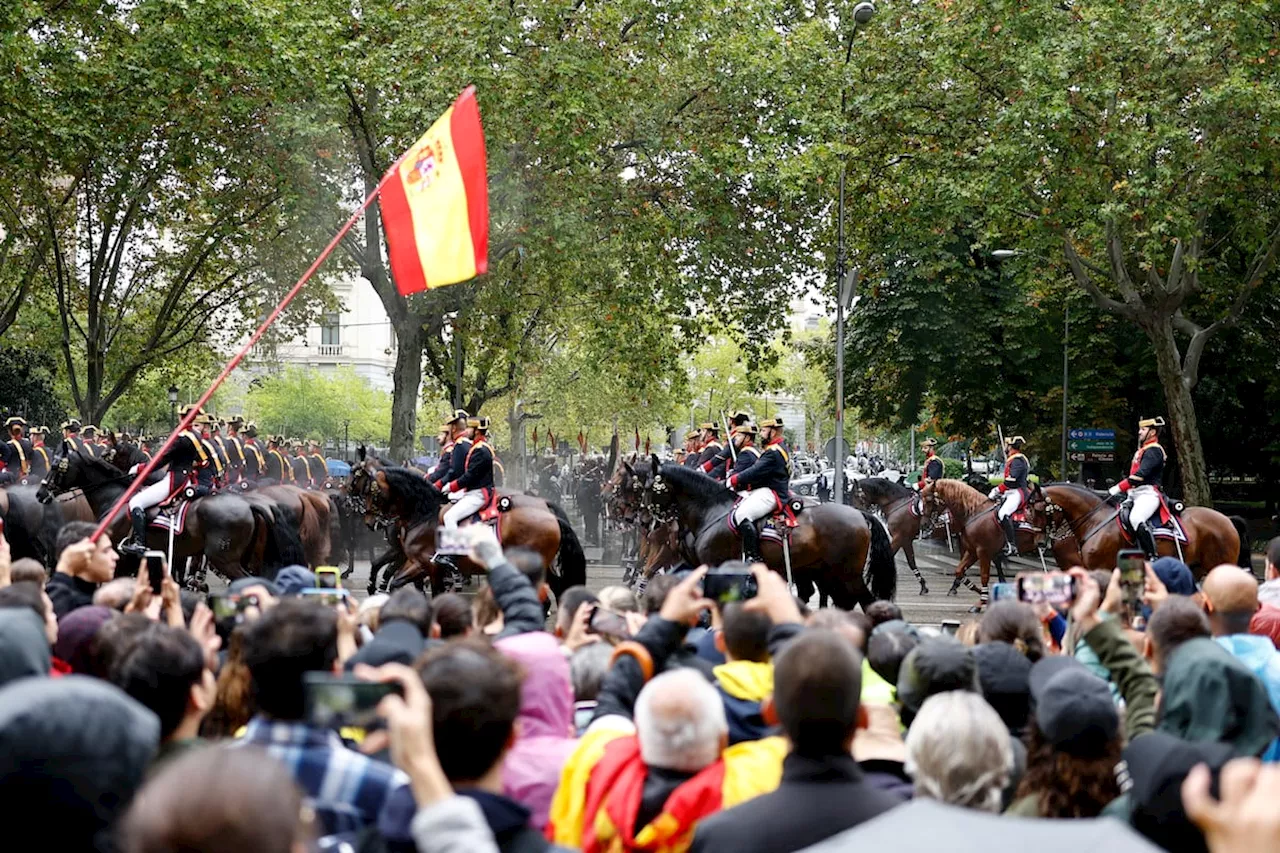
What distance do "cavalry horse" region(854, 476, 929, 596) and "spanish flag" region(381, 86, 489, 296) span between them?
15.1m

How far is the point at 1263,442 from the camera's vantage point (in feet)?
122

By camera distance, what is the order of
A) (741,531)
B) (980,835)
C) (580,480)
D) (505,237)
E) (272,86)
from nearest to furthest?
(980,835)
(741,531)
(272,86)
(505,237)
(580,480)

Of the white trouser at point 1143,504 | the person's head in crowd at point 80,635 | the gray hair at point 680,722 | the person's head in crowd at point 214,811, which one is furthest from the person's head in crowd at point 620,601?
the white trouser at point 1143,504

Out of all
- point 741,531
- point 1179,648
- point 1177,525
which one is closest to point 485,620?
point 1179,648

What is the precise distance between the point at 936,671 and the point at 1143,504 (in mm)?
14473

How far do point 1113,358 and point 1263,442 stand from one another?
4563 millimetres

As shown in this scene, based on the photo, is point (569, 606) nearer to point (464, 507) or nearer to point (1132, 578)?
point (1132, 578)

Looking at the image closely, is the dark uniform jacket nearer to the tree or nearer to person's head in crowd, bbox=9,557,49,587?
person's head in crowd, bbox=9,557,49,587

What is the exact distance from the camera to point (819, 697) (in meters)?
3.64

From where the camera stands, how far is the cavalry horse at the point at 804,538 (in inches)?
639

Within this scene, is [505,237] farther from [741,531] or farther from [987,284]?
[987,284]

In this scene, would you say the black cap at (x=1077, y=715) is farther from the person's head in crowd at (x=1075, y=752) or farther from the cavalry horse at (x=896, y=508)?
the cavalry horse at (x=896, y=508)

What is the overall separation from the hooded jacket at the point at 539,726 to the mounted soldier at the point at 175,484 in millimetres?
13161

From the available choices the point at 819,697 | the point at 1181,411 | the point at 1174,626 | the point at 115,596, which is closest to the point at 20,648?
the point at 115,596
